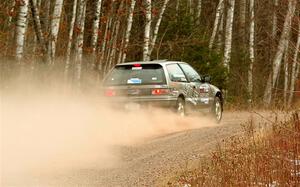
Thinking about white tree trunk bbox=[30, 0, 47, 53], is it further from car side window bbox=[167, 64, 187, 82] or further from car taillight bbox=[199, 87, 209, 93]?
car taillight bbox=[199, 87, 209, 93]

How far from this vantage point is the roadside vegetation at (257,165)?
28.9ft

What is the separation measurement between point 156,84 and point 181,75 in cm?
117

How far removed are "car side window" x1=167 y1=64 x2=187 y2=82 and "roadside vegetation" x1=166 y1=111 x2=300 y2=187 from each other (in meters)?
5.69

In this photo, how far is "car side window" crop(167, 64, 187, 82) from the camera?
56.2ft

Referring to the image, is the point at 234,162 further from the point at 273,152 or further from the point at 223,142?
the point at 223,142

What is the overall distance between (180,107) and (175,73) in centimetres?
89

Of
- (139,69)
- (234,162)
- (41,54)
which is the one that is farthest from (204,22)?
(234,162)

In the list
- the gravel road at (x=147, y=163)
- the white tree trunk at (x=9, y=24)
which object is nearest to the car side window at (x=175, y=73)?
the gravel road at (x=147, y=163)

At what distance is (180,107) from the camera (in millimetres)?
17266

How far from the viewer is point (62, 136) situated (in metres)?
14.8

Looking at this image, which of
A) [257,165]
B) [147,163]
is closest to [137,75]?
[147,163]

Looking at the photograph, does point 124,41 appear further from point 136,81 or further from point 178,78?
point 136,81

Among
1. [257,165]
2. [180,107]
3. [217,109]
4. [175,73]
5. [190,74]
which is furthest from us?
[217,109]

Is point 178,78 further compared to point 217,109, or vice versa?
A: point 217,109
